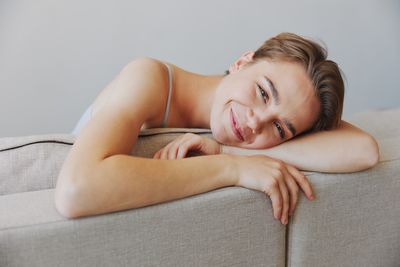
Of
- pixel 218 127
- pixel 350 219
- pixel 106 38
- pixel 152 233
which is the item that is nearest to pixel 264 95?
pixel 218 127

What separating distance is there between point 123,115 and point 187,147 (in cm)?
16

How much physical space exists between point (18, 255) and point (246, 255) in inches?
17.0

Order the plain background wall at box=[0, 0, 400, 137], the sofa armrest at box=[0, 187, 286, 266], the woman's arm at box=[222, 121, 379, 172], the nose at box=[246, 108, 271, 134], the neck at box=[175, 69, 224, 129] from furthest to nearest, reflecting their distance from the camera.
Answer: the plain background wall at box=[0, 0, 400, 137] → the neck at box=[175, 69, 224, 129] → the nose at box=[246, 108, 271, 134] → the woman's arm at box=[222, 121, 379, 172] → the sofa armrest at box=[0, 187, 286, 266]

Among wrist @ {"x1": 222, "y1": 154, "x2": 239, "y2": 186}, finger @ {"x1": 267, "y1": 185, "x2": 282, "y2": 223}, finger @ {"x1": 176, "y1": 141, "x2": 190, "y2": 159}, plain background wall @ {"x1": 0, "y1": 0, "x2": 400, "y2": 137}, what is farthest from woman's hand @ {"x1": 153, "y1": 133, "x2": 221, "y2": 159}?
plain background wall @ {"x1": 0, "y1": 0, "x2": 400, "y2": 137}

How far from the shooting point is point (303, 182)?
1011 millimetres

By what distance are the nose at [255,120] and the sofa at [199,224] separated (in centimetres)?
13

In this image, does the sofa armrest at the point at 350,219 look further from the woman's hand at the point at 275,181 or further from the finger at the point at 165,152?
the finger at the point at 165,152

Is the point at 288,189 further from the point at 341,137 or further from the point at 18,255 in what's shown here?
the point at 18,255

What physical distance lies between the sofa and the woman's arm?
24 mm

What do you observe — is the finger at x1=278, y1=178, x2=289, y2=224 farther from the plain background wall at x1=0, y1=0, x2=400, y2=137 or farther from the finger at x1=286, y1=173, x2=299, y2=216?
the plain background wall at x1=0, y1=0, x2=400, y2=137

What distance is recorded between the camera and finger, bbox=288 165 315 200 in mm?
1004

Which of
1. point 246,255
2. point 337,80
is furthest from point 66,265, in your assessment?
point 337,80

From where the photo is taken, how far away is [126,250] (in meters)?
0.88

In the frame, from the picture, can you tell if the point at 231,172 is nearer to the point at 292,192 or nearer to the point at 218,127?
the point at 292,192
